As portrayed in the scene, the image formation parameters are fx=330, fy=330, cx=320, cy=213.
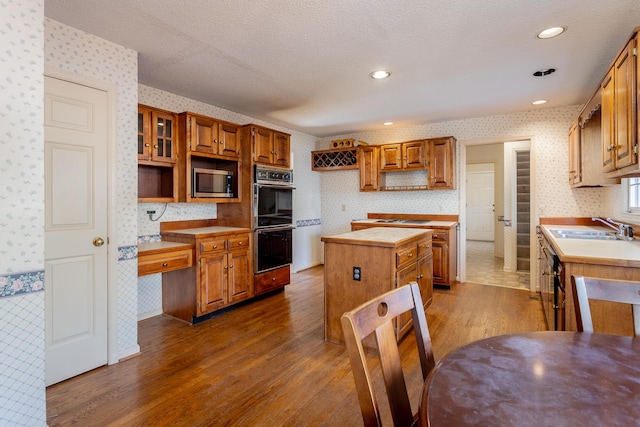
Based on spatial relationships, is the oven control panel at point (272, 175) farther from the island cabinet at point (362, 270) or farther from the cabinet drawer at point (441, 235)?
the cabinet drawer at point (441, 235)

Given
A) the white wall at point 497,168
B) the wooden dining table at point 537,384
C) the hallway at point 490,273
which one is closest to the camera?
the wooden dining table at point 537,384

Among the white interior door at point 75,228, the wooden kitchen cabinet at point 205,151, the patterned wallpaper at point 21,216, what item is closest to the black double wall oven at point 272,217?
the wooden kitchen cabinet at point 205,151

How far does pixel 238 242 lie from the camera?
3.72 m

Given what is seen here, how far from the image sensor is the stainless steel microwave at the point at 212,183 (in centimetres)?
353

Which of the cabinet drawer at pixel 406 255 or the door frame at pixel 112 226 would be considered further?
the cabinet drawer at pixel 406 255

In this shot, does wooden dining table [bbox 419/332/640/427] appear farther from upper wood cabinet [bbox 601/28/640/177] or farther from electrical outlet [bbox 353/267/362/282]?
electrical outlet [bbox 353/267/362/282]

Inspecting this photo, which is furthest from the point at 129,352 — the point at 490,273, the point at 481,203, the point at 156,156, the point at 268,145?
the point at 481,203

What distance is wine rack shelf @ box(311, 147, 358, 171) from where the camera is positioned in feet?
18.2

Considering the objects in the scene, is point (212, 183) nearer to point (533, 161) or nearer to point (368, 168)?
point (368, 168)

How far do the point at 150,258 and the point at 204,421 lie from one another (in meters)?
1.60

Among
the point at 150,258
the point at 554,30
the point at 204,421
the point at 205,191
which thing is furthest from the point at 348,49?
the point at 204,421

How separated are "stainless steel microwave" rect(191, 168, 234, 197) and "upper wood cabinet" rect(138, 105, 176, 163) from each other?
1.00ft

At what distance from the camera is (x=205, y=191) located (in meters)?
3.63

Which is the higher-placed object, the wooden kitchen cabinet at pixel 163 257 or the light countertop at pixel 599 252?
the light countertop at pixel 599 252
